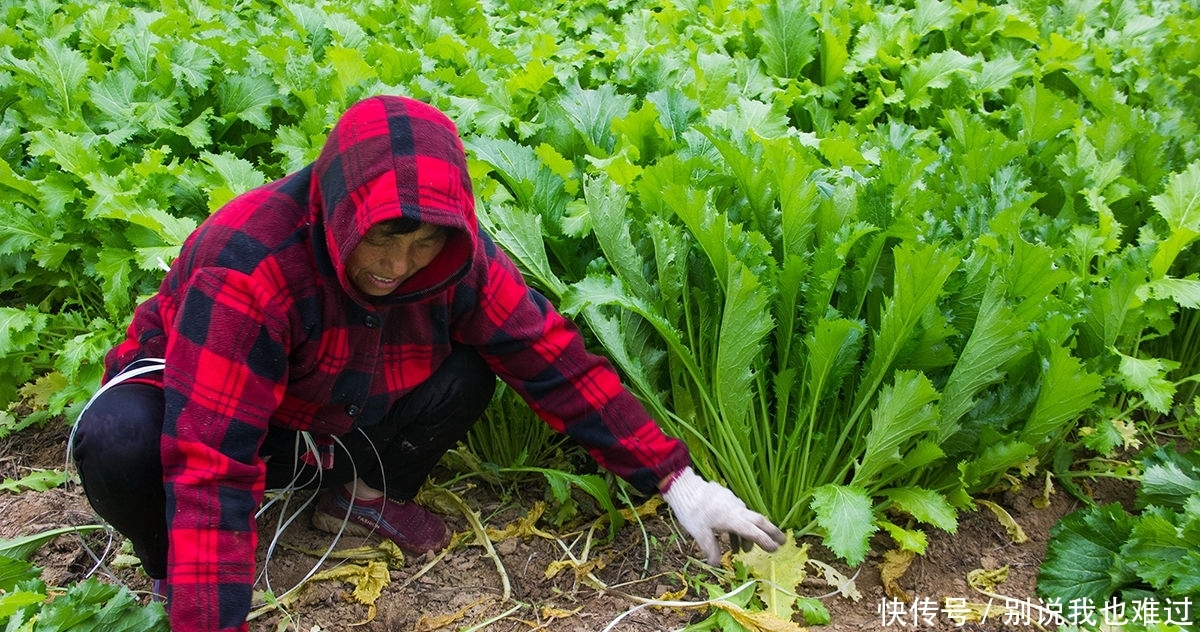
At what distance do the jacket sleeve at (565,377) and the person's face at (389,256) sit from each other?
330 millimetres

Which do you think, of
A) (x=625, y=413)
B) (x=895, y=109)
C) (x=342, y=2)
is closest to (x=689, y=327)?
(x=625, y=413)

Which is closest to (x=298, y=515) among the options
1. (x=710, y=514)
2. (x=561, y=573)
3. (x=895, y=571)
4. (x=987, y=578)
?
(x=561, y=573)

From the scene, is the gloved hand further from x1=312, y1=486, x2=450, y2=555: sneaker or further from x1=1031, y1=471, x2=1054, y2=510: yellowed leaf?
x1=1031, y1=471, x2=1054, y2=510: yellowed leaf

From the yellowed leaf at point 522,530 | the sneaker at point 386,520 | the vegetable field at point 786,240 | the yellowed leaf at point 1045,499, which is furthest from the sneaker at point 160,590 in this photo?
the yellowed leaf at point 1045,499

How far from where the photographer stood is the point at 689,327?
2393mm

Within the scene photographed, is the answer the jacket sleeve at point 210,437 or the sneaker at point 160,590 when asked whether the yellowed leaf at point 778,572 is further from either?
the sneaker at point 160,590

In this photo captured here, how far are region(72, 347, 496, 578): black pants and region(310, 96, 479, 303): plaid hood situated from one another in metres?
0.53

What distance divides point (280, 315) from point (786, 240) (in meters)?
1.22

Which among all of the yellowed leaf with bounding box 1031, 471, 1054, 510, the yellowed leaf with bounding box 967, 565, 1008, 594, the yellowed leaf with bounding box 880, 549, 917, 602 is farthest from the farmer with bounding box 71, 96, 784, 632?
the yellowed leaf with bounding box 1031, 471, 1054, 510

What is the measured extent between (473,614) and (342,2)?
10.4 ft

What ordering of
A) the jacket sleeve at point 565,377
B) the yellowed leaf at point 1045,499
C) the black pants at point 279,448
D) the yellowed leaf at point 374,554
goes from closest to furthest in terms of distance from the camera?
1. the black pants at point 279,448
2. the jacket sleeve at point 565,377
3. the yellowed leaf at point 374,554
4. the yellowed leaf at point 1045,499

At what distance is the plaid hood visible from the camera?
1536 millimetres

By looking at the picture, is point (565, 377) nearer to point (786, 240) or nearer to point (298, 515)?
point (786, 240)

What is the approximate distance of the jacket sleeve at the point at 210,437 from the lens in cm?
169
